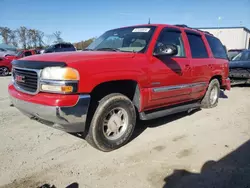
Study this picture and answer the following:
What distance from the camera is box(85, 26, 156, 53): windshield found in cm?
404

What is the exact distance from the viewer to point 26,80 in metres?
3.28

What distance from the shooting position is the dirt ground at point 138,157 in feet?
9.02

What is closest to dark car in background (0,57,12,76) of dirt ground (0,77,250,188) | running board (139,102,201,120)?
dirt ground (0,77,250,188)

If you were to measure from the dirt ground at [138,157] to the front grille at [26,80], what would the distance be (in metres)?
0.93

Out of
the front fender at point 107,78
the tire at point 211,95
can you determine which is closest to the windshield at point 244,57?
the tire at point 211,95

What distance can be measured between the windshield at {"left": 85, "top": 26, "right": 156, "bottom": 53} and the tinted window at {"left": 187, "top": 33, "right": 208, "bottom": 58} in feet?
3.93

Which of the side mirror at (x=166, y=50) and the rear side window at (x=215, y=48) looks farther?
the rear side window at (x=215, y=48)

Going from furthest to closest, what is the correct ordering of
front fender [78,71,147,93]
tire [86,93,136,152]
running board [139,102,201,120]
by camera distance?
running board [139,102,201,120] < tire [86,93,136,152] < front fender [78,71,147,93]

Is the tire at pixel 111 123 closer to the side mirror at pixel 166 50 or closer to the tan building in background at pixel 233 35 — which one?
the side mirror at pixel 166 50

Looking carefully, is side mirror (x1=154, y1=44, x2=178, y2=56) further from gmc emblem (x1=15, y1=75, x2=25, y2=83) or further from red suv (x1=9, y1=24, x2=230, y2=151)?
gmc emblem (x1=15, y1=75, x2=25, y2=83)

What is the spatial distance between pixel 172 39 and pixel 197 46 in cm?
99

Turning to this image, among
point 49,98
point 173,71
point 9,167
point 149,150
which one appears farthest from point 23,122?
point 173,71

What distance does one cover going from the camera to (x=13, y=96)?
11.6ft

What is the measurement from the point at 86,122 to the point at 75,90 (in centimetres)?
63
